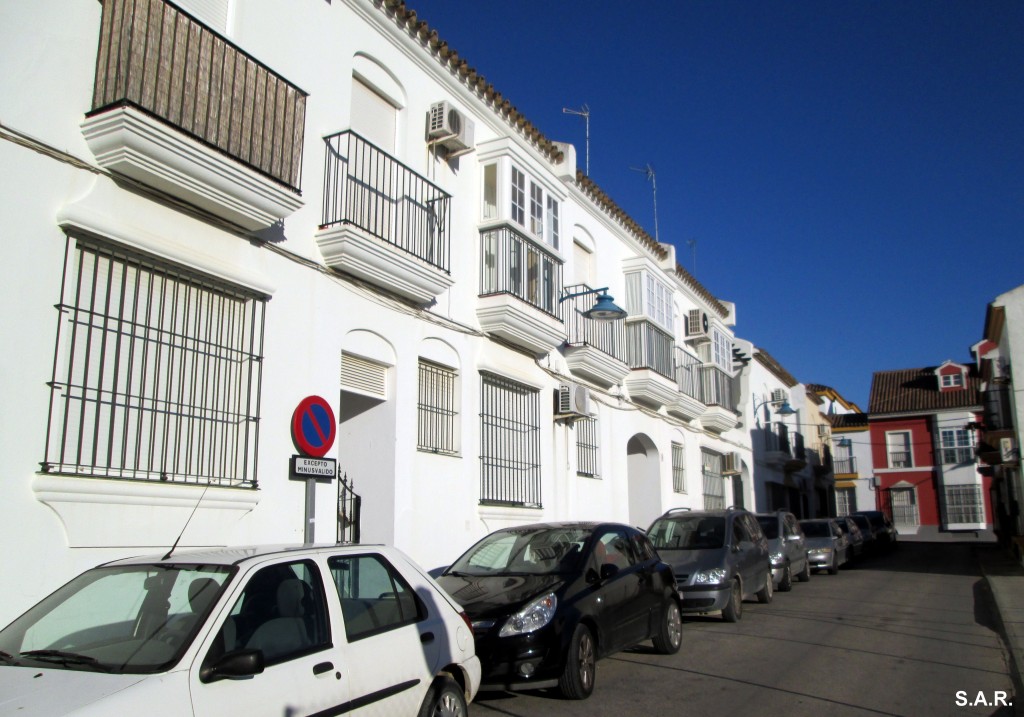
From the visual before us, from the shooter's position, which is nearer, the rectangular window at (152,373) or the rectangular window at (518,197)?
the rectangular window at (152,373)

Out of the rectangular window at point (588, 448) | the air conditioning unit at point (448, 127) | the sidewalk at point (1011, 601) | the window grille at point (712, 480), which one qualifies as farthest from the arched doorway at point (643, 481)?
the air conditioning unit at point (448, 127)

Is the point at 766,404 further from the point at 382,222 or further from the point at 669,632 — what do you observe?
the point at 382,222

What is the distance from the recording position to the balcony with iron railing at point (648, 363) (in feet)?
59.9

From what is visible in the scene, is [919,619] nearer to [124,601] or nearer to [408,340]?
[408,340]

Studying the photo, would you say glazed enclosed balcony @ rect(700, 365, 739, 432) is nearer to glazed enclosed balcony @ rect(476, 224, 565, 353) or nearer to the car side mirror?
glazed enclosed balcony @ rect(476, 224, 565, 353)

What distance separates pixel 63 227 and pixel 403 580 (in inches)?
166

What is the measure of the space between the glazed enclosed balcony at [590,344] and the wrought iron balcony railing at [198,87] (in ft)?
23.8

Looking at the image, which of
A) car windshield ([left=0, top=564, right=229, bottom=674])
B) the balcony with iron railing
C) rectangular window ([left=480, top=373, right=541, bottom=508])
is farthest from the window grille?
car windshield ([left=0, top=564, right=229, bottom=674])

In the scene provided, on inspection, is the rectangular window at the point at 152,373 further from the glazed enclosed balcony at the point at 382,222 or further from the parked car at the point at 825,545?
the parked car at the point at 825,545

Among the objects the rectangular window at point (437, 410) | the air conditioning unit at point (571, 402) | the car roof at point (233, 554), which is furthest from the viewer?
the air conditioning unit at point (571, 402)

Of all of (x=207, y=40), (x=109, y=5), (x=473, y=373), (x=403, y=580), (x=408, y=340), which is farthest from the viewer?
(x=473, y=373)

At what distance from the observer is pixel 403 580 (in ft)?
18.6

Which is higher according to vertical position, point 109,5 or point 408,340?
point 109,5

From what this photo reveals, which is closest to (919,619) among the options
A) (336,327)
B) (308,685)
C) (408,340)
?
(408,340)
